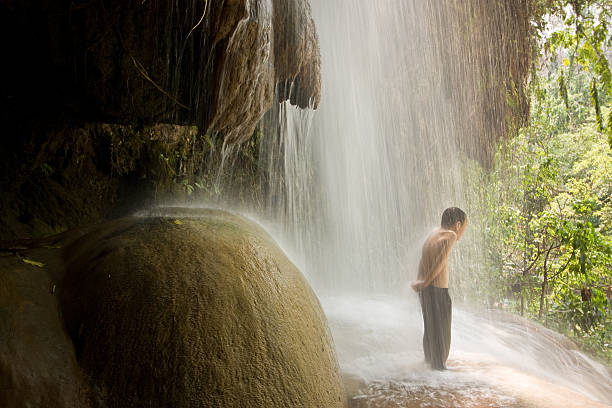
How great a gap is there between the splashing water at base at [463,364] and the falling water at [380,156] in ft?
0.28

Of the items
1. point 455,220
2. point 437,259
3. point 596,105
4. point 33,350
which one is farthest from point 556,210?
point 33,350

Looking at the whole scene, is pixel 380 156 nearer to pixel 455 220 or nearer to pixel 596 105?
pixel 596 105

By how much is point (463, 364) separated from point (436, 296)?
967 millimetres

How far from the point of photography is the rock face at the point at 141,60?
2.84 meters

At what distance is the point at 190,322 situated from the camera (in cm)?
204

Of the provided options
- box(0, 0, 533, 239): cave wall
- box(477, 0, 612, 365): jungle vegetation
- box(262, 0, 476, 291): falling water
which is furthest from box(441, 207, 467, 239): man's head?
box(262, 0, 476, 291): falling water

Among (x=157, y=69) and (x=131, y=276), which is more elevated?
(x=157, y=69)

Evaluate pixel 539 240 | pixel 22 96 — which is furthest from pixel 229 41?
pixel 539 240

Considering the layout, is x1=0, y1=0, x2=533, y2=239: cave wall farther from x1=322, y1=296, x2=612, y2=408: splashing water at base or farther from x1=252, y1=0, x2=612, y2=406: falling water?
x1=322, y1=296, x2=612, y2=408: splashing water at base

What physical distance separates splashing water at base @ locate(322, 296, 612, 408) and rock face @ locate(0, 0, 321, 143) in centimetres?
304

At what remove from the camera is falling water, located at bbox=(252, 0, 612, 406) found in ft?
23.3

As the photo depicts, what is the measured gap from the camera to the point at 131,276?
217cm

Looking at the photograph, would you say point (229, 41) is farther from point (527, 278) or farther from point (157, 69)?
point (527, 278)

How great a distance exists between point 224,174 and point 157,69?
3.00m
